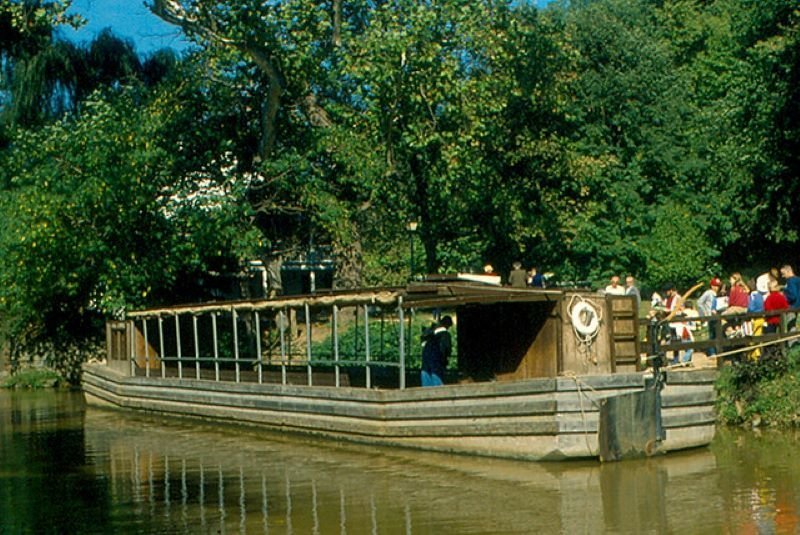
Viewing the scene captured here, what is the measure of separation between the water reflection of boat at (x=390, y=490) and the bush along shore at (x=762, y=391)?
2.19 meters

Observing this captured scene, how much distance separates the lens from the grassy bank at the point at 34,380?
41156 millimetres

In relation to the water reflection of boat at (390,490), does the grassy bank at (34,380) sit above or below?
above

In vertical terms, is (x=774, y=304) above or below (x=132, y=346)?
above

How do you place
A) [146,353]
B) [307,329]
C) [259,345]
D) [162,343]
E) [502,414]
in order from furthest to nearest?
[146,353] < [162,343] < [259,345] < [307,329] < [502,414]

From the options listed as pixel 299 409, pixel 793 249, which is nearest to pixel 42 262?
pixel 299 409

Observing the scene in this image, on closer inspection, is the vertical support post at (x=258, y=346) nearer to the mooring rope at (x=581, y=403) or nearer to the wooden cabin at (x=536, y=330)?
the wooden cabin at (x=536, y=330)

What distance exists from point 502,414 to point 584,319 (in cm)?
210

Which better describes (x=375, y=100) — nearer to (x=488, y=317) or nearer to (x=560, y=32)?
(x=560, y=32)

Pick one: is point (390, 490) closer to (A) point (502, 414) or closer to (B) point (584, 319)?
(A) point (502, 414)

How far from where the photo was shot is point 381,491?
17719mm

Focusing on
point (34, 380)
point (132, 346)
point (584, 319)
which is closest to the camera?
point (584, 319)

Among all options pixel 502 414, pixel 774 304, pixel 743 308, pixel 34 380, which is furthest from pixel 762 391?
pixel 34 380

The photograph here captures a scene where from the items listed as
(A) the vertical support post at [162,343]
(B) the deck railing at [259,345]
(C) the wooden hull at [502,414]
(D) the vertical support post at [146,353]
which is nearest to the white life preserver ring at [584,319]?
(C) the wooden hull at [502,414]

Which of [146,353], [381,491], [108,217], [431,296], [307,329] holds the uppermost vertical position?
[108,217]
